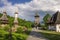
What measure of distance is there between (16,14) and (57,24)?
52.9ft

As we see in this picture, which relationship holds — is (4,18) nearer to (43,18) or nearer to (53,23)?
(53,23)

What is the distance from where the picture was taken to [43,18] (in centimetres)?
11100

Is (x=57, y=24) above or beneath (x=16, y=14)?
beneath

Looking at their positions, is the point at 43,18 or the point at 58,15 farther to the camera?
the point at 43,18

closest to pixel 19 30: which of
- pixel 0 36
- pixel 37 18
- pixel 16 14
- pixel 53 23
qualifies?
pixel 0 36

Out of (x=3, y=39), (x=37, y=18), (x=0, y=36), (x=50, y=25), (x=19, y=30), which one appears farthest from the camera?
(x=37, y=18)

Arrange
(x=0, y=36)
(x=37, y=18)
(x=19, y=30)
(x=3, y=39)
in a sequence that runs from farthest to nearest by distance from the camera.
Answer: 1. (x=37, y=18)
2. (x=19, y=30)
3. (x=0, y=36)
4. (x=3, y=39)

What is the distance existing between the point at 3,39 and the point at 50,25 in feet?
159

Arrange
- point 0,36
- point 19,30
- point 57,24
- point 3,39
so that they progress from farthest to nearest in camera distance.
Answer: point 57,24 < point 19,30 < point 0,36 < point 3,39

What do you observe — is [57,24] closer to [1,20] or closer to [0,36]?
[1,20]

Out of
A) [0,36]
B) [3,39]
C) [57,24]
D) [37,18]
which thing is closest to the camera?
[3,39]

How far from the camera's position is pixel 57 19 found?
225 ft

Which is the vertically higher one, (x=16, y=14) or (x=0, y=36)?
(x=16, y=14)

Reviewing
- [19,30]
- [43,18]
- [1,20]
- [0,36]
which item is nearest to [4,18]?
[1,20]
